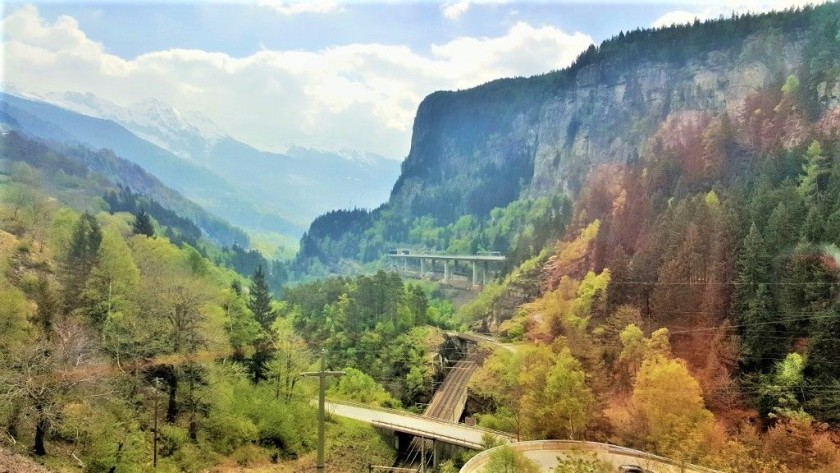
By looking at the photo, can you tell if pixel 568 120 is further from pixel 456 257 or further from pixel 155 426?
pixel 155 426

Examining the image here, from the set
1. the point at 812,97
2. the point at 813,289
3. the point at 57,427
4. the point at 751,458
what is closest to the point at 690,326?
the point at 813,289

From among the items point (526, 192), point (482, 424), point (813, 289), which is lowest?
point (482, 424)

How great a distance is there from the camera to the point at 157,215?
49812 mm

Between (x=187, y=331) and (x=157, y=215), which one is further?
(x=157, y=215)

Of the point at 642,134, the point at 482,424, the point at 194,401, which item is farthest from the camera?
the point at 642,134

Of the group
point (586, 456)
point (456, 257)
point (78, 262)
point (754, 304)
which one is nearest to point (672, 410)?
point (586, 456)

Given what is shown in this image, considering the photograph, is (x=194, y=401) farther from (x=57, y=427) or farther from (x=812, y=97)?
(x=812, y=97)

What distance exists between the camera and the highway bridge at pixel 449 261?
50.1 meters

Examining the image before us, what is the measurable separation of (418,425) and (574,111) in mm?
47790

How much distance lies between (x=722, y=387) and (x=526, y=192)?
1924 inches

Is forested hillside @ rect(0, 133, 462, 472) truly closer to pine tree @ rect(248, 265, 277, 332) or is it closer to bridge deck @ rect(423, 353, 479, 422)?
pine tree @ rect(248, 265, 277, 332)

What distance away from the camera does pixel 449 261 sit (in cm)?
5559

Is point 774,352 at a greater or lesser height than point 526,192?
lesser

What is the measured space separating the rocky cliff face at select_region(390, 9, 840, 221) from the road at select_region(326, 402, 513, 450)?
74.3 ft
